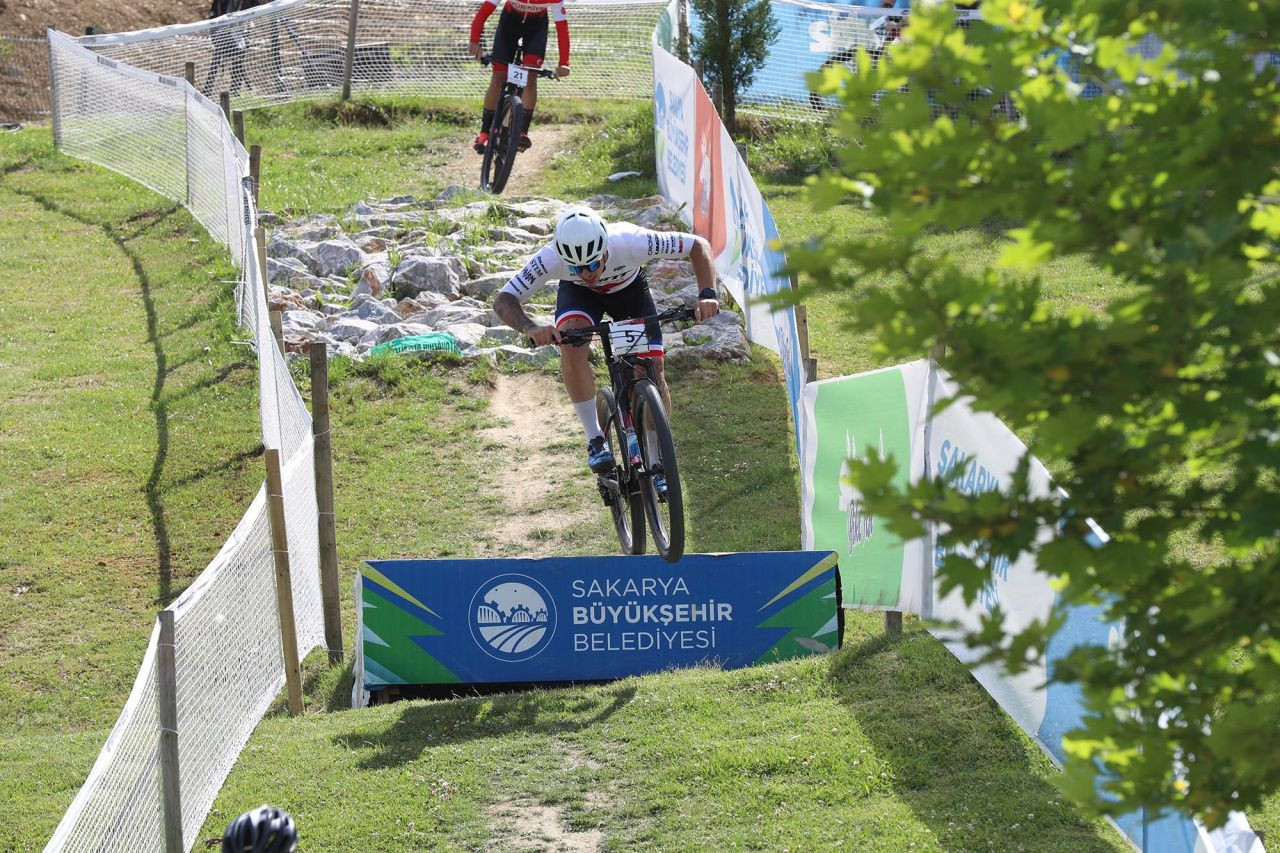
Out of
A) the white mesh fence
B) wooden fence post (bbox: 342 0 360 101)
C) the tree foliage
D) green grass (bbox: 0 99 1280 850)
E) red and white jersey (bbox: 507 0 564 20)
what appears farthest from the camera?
wooden fence post (bbox: 342 0 360 101)

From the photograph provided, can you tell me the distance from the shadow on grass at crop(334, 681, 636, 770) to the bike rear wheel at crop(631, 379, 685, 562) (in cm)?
85

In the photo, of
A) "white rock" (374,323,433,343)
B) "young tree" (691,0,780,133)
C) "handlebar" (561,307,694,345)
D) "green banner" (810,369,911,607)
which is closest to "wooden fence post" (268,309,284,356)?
"handlebar" (561,307,694,345)

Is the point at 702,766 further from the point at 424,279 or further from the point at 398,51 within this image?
the point at 398,51

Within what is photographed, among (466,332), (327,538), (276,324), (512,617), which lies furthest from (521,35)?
(512,617)

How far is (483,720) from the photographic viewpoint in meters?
7.93

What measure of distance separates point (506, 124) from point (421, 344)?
382 centimetres

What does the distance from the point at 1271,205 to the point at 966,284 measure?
0.60 m

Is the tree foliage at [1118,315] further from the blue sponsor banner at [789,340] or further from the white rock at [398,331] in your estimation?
the white rock at [398,331]

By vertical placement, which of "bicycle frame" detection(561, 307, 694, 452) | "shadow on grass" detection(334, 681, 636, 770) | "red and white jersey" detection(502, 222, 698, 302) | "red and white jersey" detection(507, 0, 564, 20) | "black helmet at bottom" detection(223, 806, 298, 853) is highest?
"red and white jersey" detection(507, 0, 564, 20)

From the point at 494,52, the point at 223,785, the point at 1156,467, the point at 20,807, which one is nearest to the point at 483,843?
the point at 223,785

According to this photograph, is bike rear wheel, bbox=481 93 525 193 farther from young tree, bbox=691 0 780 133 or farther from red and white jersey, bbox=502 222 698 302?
red and white jersey, bbox=502 222 698 302

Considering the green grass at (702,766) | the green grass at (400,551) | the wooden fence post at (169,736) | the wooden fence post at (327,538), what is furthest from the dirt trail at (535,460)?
the wooden fence post at (169,736)

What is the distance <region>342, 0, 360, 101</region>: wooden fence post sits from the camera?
2152 centimetres

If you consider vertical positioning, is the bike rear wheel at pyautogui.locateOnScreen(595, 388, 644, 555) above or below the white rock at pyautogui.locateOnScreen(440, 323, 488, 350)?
above
